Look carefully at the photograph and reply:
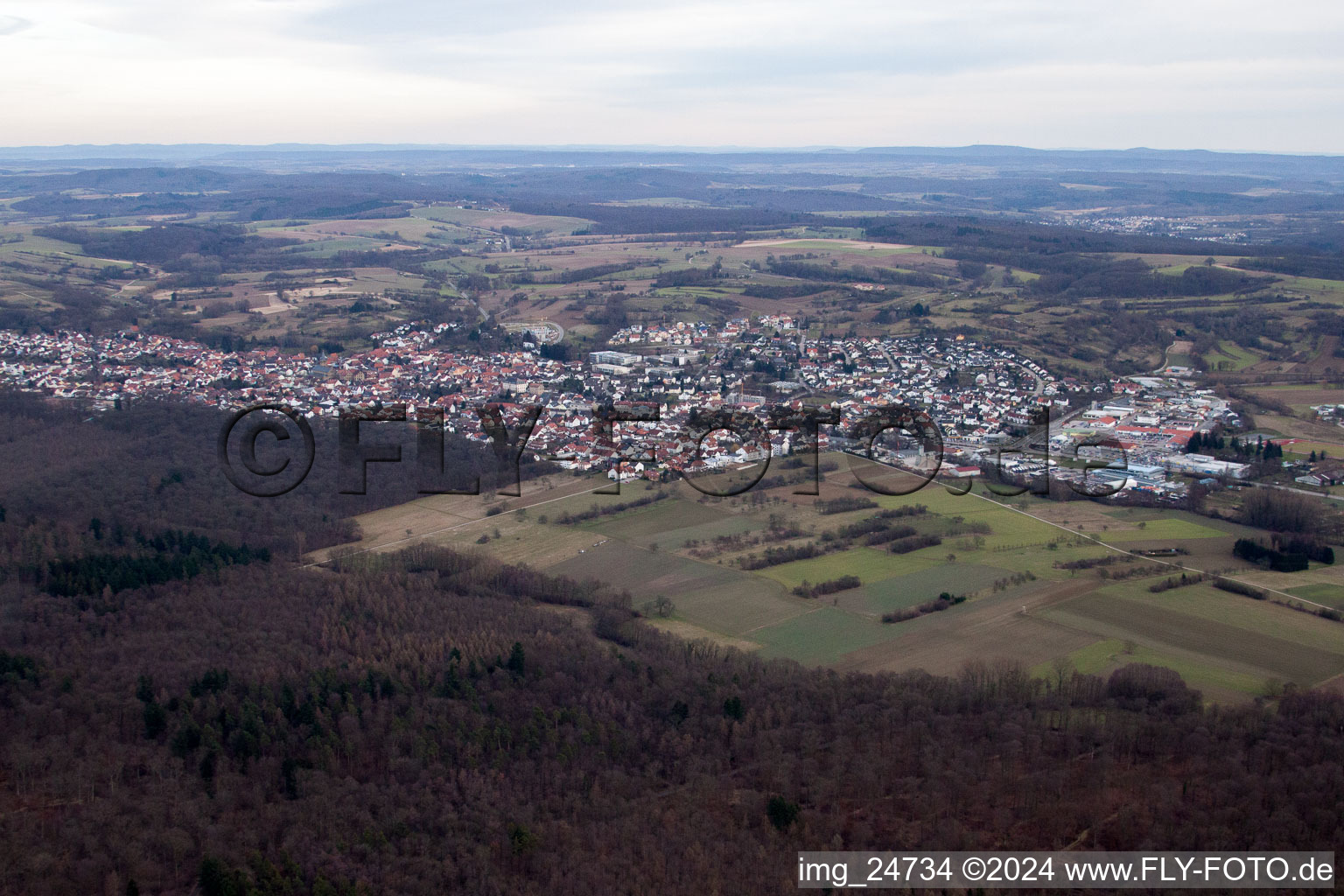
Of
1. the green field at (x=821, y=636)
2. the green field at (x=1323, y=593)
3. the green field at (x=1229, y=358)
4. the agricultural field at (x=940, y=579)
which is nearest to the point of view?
the agricultural field at (x=940, y=579)

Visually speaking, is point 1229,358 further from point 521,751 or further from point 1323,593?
point 521,751

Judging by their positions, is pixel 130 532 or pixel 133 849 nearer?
pixel 133 849

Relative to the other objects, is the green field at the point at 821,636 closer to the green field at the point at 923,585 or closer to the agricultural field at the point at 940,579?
the agricultural field at the point at 940,579

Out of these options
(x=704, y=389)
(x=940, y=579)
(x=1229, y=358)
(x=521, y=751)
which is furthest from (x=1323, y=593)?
(x=1229, y=358)

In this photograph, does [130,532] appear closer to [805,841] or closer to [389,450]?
[389,450]

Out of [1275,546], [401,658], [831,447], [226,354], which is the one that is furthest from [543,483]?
[226,354]

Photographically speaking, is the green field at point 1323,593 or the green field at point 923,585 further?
the green field at point 923,585

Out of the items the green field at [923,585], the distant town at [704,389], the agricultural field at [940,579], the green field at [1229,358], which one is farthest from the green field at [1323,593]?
the green field at [1229,358]

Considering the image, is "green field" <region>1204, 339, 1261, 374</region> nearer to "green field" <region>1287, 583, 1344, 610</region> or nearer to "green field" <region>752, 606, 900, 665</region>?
"green field" <region>1287, 583, 1344, 610</region>

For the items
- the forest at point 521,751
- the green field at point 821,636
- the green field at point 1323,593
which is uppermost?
the green field at point 1323,593
